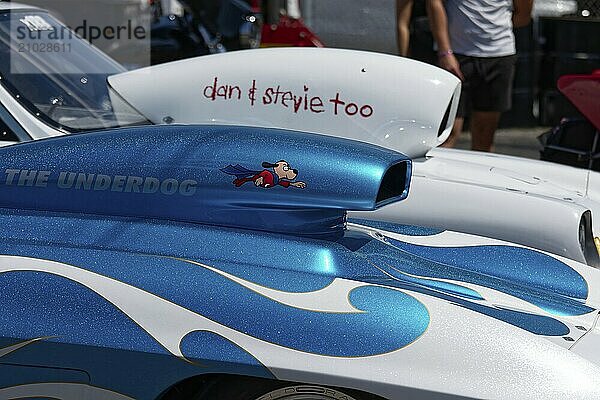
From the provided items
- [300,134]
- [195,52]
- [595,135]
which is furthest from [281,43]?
[300,134]

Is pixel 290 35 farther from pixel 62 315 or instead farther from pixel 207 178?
pixel 62 315

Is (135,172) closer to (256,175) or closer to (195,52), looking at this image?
(256,175)

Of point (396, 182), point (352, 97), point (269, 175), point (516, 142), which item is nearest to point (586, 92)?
point (352, 97)

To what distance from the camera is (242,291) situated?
2.40 metres

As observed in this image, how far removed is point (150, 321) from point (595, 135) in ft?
11.6

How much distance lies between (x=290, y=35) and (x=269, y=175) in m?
5.62

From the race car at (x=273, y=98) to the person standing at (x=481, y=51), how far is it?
181 cm

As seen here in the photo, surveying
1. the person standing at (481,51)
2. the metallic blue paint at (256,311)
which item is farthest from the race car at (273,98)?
the person standing at (481,51)

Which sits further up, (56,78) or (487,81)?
(56,78)

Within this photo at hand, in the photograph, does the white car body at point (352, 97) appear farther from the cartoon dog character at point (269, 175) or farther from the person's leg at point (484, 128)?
the person's leg at point (484, 128)

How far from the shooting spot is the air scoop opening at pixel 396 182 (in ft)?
9.23

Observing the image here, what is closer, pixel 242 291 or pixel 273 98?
pixel 242 291

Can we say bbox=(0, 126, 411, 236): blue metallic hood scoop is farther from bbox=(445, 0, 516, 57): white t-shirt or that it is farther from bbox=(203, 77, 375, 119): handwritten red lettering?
bbox=(445, 0, 516, 57): white t-shirt

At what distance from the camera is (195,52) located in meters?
Result: 9.77
